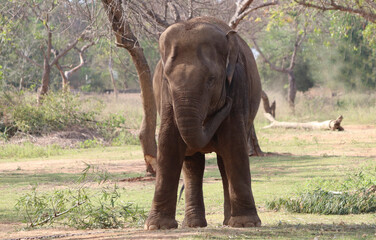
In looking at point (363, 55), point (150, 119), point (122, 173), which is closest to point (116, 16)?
point (150, 119)

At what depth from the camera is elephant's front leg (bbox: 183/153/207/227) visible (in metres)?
7.98

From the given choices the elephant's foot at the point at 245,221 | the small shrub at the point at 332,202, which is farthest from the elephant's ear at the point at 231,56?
the small shrub at the point at 332,202

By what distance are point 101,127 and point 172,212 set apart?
18.3 m

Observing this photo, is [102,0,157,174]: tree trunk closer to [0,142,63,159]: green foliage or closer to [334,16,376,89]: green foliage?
[0,142,63,159]: green foliage

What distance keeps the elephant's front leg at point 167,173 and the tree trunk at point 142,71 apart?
581 cm

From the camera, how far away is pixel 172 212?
7391mm

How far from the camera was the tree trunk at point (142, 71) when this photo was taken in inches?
514

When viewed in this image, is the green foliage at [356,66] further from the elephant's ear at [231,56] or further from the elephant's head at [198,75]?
the elephant's head at [198,75]

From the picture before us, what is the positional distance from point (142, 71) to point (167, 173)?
689 cm

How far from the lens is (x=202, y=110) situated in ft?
21.7

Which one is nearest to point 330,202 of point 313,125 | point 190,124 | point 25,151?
point 190,124

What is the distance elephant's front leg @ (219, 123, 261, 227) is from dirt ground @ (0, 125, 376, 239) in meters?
0.39

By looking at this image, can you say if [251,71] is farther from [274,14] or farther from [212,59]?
[274,14]

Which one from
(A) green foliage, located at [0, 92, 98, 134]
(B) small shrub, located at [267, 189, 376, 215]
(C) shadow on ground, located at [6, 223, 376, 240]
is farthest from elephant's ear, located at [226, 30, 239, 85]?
(A) green foliage, located at [0, 92, 98, 134]
